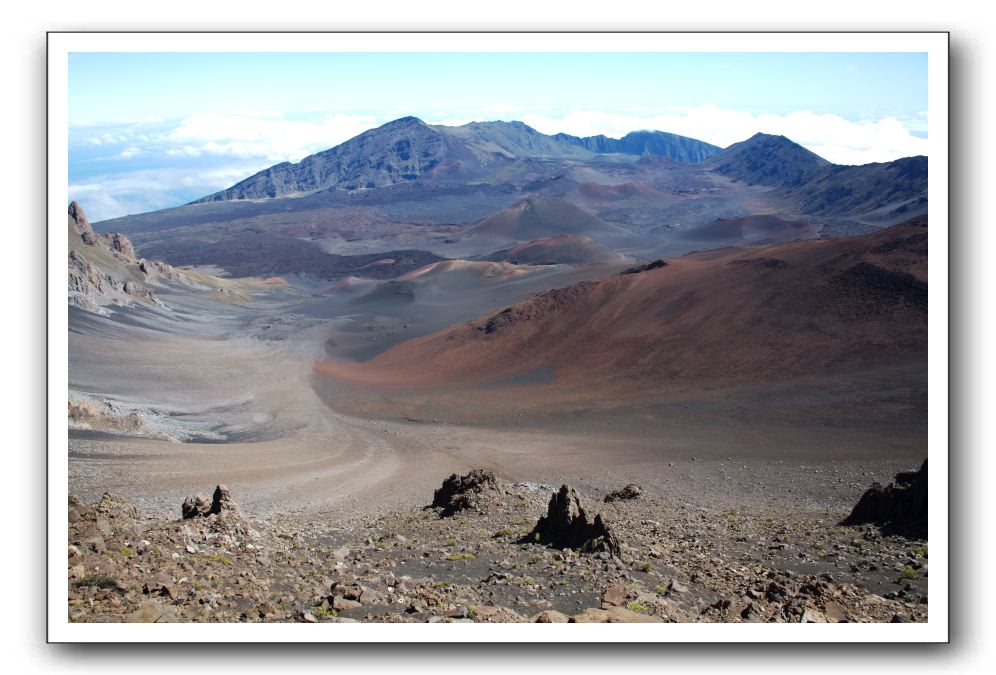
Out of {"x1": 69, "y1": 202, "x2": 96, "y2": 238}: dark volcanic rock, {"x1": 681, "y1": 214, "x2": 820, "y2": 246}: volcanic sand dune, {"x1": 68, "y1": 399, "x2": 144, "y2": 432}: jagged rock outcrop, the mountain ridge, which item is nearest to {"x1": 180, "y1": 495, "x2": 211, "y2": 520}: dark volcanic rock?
{"x1": 68, "y1": 399, "x2": 144, "y2": 432}: jagged rock outcrop

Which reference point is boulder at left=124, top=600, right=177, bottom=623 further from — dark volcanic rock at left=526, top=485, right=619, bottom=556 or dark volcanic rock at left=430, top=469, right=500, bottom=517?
dark volcanic rock at left=430, top=469, right=500, bottom=517

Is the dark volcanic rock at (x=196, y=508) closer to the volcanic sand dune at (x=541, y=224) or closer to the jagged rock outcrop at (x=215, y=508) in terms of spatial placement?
the jagged rock outcrop at (x=215, y=508)

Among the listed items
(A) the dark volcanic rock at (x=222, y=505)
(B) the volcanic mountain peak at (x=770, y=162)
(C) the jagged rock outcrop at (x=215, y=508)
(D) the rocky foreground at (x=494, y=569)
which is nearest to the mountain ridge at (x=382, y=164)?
(B) the volcanic mountain peak at (x=770, y=162)

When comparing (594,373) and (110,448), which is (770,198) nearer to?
(594,373)

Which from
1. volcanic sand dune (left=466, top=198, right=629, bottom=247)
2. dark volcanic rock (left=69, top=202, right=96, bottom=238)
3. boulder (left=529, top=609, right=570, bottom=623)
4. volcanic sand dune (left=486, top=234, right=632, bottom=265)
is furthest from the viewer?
volcanic sand dune (left=466, top=198, right=629, bottom=247)

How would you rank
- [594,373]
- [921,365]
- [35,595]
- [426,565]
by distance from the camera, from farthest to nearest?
[594,373], [921,365], [426,565], [35,595]

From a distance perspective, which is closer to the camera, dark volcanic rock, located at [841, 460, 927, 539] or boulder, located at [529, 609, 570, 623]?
boulder, located at [529, 609, 570, 623]
